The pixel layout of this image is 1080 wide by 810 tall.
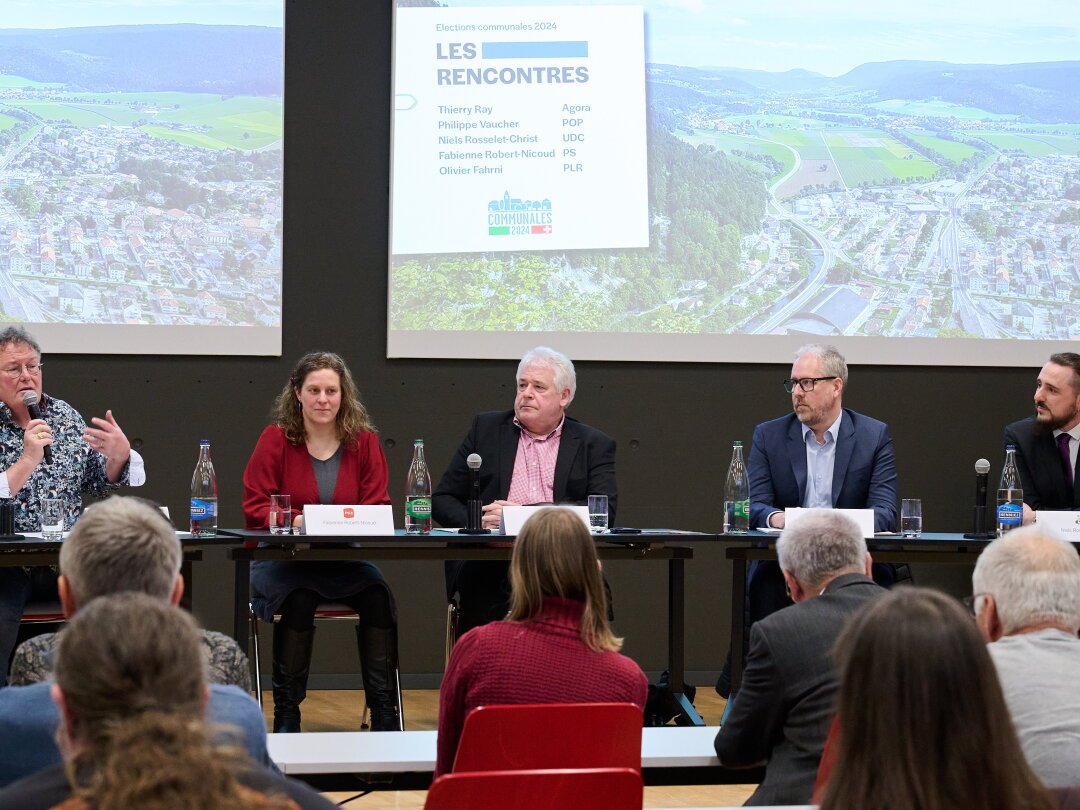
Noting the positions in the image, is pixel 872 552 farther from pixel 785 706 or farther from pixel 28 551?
pixel 28 551

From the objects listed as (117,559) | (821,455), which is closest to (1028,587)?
(117,559)

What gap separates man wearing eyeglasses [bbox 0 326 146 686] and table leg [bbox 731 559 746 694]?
2039 millimetres

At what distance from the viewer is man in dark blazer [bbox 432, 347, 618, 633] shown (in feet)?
14.9

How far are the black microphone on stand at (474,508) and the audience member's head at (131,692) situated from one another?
289 cm

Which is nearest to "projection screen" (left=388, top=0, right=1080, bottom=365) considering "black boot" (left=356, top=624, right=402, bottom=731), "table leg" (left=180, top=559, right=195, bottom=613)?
"black boot" (left=356, top=624, right=402, bottom=731)

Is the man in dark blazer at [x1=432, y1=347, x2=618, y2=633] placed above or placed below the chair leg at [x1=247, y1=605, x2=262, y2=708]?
above

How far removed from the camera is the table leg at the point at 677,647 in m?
4.27

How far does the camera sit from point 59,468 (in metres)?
4.16

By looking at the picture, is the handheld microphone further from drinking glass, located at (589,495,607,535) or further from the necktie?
the necktie

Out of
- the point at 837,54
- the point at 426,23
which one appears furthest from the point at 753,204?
the point at 426,23

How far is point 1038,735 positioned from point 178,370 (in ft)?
14.6

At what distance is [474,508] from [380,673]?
2.05ft

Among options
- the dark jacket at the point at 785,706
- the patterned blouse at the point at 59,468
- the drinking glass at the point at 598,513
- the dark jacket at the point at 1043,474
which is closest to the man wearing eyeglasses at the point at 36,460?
the patterned blouse at the point at 59,468

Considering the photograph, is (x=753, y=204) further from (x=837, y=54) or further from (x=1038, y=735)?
(x=1038, y=735)
